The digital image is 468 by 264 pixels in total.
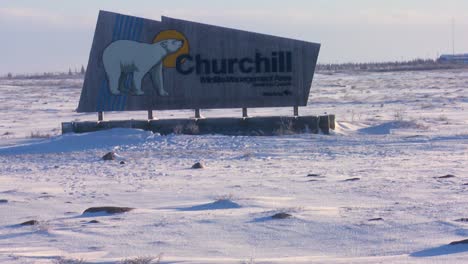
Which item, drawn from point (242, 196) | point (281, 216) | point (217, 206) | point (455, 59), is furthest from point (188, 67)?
point (455, 59)

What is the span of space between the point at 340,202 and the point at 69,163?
827 centimetres

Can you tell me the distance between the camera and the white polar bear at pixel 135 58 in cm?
2617

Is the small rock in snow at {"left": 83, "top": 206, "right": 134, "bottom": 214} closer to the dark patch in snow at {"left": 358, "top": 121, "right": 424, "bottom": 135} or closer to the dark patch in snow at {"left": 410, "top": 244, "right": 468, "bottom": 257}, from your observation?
the dark patch in snow at {"left": 410, "top": 244, "right": 468, "bottom": 257}

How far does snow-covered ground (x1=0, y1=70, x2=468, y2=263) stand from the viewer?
1051 centimetres

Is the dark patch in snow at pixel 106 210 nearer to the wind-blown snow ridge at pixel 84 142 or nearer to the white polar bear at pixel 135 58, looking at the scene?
the wind-blown snow ridge at pixel 84 142

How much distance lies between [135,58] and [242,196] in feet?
41.2

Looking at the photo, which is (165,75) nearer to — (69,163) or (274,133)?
(274,133)

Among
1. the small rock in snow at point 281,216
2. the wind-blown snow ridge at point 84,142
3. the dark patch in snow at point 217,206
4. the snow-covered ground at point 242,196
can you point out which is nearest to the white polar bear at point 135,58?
the wind-blown snow ridge at point 84,142

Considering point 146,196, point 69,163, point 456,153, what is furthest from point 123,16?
point 146,196

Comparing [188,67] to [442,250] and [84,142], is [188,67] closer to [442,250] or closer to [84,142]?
[84,142]

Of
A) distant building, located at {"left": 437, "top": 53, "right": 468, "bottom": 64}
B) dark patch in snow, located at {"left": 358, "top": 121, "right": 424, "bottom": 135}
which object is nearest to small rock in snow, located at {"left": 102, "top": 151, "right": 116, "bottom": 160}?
dark patch in snow, located at {"left": 358, "top": 121, "right": 424, "bottom": 135}

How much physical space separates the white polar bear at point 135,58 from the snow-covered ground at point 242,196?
1.87 m

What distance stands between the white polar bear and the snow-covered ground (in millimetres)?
1868

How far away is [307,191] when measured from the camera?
15023 mm
